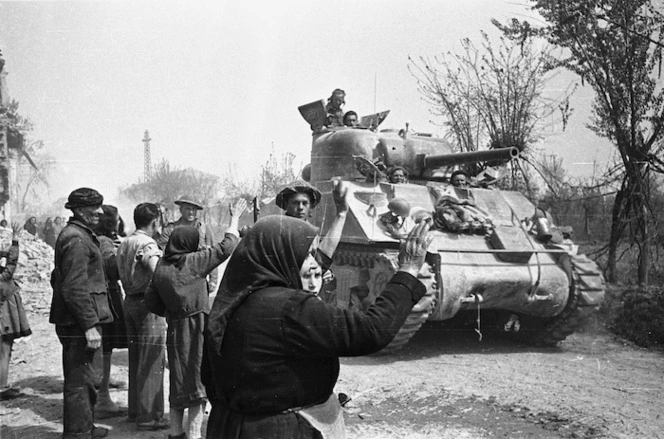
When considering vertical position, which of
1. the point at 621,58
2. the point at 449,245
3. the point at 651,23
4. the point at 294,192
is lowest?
the point at 449,245

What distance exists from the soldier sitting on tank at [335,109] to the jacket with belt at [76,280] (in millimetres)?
5390

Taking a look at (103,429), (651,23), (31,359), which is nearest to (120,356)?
(31,359)

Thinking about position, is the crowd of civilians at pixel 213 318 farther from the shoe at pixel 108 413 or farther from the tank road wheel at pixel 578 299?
the tank road wheel at pixel 578 299

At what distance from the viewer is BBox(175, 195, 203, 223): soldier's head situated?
16.7ft

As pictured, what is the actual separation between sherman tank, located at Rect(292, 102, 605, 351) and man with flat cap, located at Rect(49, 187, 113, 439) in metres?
3.14

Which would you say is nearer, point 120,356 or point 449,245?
point 449,245

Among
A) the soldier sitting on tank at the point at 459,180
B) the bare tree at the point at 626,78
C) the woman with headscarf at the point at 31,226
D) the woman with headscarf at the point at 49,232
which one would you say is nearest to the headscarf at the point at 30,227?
the woman with headscarf at the point at 31,226

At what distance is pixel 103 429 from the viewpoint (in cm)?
431

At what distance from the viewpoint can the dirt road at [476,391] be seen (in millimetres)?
4500

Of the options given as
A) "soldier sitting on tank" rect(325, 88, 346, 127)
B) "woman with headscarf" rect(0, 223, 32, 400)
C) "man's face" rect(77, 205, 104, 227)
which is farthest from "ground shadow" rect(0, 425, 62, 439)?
"soldier sitting on tank" rect(325, 88, 346, 127)

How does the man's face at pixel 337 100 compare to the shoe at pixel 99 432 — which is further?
the man's face at pixel 337 100

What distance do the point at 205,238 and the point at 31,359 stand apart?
246 centimetres

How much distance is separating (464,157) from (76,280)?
5.39 metres

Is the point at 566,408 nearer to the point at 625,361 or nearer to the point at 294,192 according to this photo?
the point at 625,361
